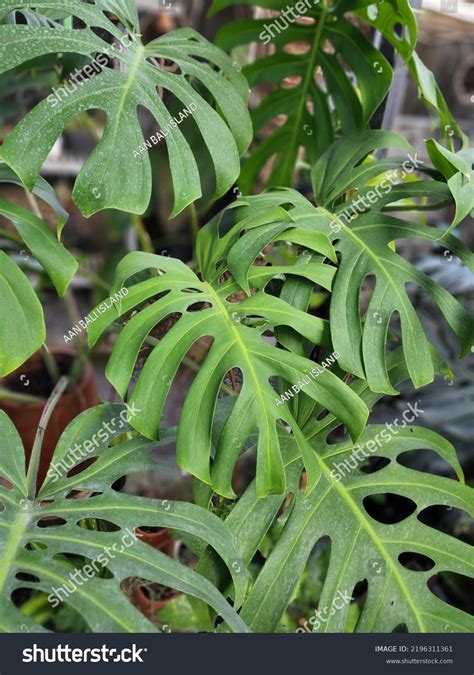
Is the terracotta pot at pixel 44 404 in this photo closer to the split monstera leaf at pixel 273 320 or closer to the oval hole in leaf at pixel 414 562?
the split monstera leaf at pixel 273 320

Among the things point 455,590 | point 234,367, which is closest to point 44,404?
point 234,367

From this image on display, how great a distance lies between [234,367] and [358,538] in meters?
0.28

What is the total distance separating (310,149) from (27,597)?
3.62 ft

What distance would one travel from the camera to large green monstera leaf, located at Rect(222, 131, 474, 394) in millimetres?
919

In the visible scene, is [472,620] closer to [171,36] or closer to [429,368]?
[429,368]

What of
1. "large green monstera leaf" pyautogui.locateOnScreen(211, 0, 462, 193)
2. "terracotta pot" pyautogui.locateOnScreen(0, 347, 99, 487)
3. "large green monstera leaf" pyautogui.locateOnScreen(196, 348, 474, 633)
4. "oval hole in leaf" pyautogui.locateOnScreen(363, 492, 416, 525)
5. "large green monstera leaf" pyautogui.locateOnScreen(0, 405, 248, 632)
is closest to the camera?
"large green monstera leaf" pyautogui.locateOnScreen(0, 405, 248, 632)

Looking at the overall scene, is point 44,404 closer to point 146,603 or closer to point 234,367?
point 146,603

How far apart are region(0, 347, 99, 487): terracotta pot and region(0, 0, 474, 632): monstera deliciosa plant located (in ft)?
1.84

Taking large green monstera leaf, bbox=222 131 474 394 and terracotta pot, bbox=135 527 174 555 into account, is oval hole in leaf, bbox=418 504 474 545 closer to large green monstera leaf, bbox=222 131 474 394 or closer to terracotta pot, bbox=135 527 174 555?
terracotta pot, bbox=135 527 174 555

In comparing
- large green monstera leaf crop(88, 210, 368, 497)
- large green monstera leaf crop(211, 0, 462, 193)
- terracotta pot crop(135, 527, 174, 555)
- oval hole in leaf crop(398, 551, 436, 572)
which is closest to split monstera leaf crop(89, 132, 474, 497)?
large green monstera leaf crop(88, 210, 368, 497)

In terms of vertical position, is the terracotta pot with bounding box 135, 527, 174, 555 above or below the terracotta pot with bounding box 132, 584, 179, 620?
above

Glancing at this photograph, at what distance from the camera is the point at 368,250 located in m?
1.02

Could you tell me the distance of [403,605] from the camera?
0.91 m

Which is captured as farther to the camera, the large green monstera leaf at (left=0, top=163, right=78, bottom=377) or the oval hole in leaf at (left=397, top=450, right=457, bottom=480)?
the oval hole in leaf at (left=397, top=450, right=457, bottom=480)
